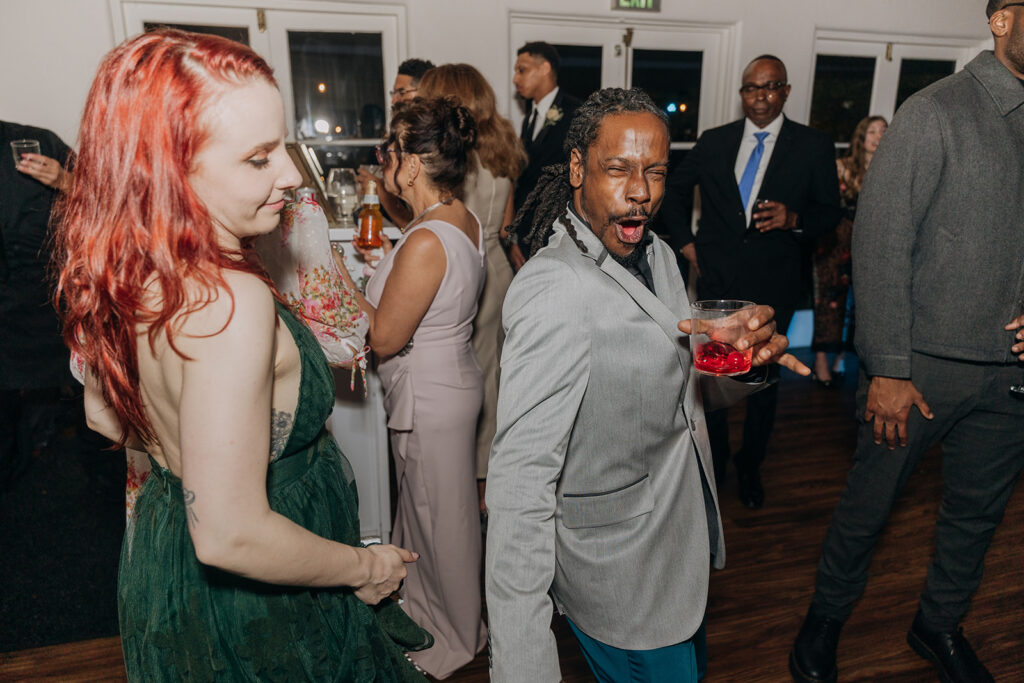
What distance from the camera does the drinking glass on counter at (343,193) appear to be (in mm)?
2600

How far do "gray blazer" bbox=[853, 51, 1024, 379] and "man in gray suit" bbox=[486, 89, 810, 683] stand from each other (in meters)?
0.72

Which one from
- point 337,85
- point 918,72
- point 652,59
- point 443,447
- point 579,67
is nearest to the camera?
point 443,447

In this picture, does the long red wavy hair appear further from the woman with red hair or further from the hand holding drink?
the hand holding drink

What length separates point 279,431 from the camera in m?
0.98

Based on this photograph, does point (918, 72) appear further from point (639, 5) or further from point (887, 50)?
point (639, 5)

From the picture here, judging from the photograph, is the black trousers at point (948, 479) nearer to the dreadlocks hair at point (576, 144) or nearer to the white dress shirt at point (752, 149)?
the dreadlocks hair at point (576, 144)

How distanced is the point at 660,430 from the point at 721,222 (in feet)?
7.34

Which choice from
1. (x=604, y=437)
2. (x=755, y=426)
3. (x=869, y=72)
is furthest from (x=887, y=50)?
(x=604, y=437)

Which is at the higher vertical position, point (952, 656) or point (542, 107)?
point (542, 107)

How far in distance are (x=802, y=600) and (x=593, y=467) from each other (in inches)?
67.3

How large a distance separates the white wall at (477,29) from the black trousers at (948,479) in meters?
3.32

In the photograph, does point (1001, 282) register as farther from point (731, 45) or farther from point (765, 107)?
Result: point (731, 45)

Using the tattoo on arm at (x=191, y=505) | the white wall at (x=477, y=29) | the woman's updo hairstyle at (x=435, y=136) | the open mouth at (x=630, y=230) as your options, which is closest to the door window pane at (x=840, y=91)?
the white wall at (x=477, y=29)

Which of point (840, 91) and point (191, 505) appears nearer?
point (191, 505)
